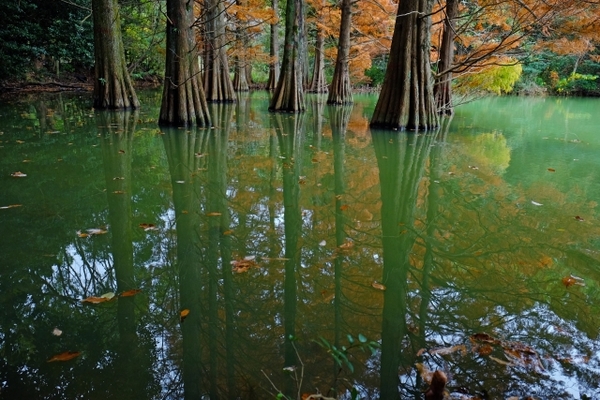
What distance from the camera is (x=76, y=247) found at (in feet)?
8.43

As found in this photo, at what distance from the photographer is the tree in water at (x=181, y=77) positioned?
7.26 m

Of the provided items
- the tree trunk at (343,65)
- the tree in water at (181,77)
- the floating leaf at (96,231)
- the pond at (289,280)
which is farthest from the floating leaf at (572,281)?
the tree trunk at (343,65)

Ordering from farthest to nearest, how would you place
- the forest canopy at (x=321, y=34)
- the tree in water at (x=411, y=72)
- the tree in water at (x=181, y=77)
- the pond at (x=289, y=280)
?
the forest canopy at (x=321, y=34) → the tree in water at (x=411, y=72) → the tree in water at (x=181, y=77) → the pond at (x=289, y=280)

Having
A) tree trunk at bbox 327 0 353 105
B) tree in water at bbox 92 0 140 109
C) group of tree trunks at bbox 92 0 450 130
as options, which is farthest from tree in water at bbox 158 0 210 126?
tree trunk at bbox 327 0 353 105

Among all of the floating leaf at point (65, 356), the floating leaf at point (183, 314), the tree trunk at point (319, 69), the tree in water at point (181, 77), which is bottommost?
the floating leaf at point (65, 356)

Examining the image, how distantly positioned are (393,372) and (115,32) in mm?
10160

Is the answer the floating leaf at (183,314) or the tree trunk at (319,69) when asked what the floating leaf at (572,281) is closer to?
the floating leaf at (183,314)

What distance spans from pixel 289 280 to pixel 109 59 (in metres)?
9.21

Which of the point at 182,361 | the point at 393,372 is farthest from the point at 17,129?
the point at 393,372

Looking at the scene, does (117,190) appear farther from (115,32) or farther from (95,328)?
(115,32)

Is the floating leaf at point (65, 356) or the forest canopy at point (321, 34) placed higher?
the forest canopy at point (321, 34)

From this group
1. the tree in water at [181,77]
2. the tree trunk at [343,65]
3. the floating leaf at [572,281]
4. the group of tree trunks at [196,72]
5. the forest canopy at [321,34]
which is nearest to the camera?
the floating leaf at [572,281]

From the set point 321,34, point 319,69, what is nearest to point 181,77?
point 321,34

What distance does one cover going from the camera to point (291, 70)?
10.8m
